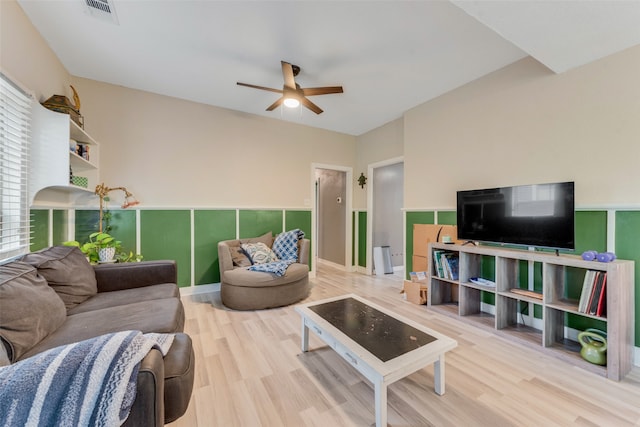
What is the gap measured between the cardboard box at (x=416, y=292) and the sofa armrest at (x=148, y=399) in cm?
278

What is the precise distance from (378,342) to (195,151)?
329 cm

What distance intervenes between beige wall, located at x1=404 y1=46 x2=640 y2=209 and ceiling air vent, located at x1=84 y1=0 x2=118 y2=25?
132 inches

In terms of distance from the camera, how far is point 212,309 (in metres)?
2.87

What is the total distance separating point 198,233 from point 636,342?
14.4 feet

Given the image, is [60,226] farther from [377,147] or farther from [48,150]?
[377,147]

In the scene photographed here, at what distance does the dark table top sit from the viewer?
1431 mm

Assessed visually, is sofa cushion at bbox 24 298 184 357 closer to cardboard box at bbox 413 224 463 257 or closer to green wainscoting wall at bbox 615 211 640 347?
cardboard box at bbox 413 224 463 257

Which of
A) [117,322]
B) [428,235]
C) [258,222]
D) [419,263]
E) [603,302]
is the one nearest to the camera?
[117,322]

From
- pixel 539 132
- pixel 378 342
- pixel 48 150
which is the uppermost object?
pixel 539 132

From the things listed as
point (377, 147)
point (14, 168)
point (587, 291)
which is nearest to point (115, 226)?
point (14, 168)

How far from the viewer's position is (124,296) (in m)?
1.94

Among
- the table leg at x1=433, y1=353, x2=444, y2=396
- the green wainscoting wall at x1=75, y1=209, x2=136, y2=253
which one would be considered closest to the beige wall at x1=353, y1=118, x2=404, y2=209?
the table leg at x1=433, y1=353, x2=444, y2=396

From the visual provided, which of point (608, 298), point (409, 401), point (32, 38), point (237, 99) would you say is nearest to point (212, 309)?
point (409, 401)

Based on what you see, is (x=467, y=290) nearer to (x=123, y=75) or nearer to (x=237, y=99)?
(x=237, y=99)
